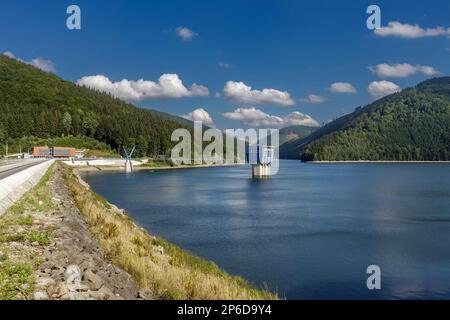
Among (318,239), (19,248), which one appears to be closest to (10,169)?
(318,239)

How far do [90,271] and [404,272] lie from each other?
23.4m

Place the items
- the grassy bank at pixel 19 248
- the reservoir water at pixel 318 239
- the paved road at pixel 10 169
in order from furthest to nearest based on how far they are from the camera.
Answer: the paved road at pixel 10 169, the reservoir water at pixel 318 239, the grassy bank at pixel 19 248

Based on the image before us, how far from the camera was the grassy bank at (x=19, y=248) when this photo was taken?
11.7 metres

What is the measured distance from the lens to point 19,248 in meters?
15.9

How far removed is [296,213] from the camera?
60.6 meters

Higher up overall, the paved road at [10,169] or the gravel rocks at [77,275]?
the paved road at [10,169]

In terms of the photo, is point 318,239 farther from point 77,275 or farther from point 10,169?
point 10,169

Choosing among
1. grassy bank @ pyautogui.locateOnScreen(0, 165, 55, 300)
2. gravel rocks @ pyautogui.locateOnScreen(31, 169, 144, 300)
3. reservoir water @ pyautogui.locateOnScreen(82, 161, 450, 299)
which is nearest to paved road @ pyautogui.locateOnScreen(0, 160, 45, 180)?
reservoir water @ pyautogui.locateOnScreen(82, 161, 450, 299)

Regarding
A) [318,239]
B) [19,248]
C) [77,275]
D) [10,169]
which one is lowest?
[318,239]

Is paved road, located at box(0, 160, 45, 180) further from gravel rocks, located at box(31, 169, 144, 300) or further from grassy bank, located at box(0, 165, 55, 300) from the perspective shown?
gravel rocks, located at box(31, 169, 144, 300)

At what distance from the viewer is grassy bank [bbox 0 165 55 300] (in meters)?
11.7

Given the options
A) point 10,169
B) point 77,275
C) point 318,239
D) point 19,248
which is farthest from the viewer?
point 10,169

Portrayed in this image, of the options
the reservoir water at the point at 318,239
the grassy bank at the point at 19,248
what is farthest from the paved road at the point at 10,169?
the grassy bank at the point at 19,248

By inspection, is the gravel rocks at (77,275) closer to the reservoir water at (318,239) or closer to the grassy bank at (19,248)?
the grassy bank at (19,248)
